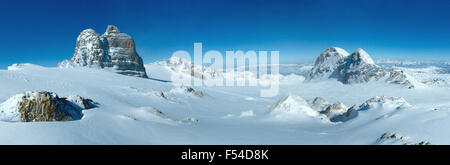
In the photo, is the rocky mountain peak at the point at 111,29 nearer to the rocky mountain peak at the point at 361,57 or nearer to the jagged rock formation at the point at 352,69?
the jagged rock formation at the point at 352,69

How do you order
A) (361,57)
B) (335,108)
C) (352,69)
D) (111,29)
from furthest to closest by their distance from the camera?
(361,57) → (352,69) → (111,29) → (335,108)

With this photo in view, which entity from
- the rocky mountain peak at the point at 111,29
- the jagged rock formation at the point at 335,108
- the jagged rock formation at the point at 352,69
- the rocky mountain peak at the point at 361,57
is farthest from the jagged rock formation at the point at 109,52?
the rocky mountain peak at the point at 361,57

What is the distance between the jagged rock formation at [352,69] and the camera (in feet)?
241

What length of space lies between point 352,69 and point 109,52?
86.8 meters

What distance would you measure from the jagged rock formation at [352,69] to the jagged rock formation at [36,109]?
74.2 meters

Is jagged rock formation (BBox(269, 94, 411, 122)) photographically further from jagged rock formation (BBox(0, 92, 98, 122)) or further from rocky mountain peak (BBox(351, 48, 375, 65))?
rocky mountain peak (BBox(351, 48, 375, 65))

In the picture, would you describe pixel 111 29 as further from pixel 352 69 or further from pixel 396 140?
pixel 396 140


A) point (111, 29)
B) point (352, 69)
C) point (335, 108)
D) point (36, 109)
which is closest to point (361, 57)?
point (352, 69)

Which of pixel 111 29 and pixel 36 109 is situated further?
pixel 111 29

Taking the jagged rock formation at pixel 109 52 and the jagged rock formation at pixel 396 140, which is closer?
the jagged rock formation at pixel 396 140

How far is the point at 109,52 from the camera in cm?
8444

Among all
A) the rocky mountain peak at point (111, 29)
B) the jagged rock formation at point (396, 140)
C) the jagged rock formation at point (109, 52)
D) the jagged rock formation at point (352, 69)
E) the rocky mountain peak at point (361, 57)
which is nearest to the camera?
the jagged rock formation at point (396, 140)

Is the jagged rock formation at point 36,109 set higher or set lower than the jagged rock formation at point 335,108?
higher
